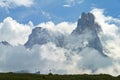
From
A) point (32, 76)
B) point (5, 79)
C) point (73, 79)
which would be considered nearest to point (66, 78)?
point (73, 79)

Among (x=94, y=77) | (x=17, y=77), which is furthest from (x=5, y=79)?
(x=94, y=77)

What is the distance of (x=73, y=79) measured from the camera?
427 ft

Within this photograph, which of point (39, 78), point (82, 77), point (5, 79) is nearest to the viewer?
point (5, 79)

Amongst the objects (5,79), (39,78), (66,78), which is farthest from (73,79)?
(5,79)

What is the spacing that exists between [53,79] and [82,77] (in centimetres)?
1232

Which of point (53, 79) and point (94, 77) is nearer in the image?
point (53, 79)

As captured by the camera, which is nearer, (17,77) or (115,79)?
(17,77)

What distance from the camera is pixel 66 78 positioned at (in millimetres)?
130625

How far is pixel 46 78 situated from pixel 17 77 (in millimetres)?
9310

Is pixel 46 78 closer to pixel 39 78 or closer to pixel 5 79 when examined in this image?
pixel 39 78

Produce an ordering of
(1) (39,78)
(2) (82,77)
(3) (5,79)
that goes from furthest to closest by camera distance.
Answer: (2) (82,77) < (1) (39,78) < (3) (5,79)

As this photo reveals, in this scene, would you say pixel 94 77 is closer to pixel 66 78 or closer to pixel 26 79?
pixel 66 78

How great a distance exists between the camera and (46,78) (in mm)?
127438

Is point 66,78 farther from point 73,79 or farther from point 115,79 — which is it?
point 115,79
